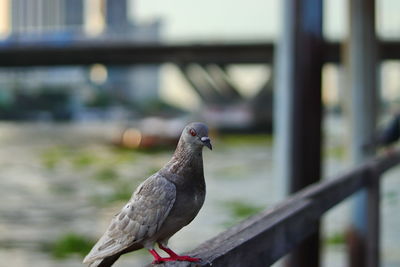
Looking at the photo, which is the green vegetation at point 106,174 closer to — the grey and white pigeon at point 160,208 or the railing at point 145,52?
the railing at point 145,52

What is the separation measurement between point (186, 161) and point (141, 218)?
6.5 inches

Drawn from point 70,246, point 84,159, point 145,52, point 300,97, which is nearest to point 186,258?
point 300,97

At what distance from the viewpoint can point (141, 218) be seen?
160 cm

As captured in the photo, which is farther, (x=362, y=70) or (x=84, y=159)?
(x=84, y=159)

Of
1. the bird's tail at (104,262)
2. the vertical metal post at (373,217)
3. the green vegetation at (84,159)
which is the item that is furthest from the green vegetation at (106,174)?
the bird's tail at (104,262)

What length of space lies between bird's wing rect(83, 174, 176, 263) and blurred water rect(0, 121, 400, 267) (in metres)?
5.42

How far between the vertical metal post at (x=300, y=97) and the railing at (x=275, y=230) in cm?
102

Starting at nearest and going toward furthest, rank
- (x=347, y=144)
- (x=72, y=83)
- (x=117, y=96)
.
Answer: (x=347, y=144)
(x=72, y=83)
(x=117, y=96)

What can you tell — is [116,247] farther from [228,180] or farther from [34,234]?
[228,180]

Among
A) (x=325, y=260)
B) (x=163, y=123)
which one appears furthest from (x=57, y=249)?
(x=163, y=123)

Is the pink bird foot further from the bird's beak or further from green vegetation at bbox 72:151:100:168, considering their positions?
green vegetation at bbox 72:151:100:168

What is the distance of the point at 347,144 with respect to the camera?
7.30 metres

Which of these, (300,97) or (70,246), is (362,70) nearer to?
(300,97)

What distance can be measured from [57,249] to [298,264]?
6.64 metres
